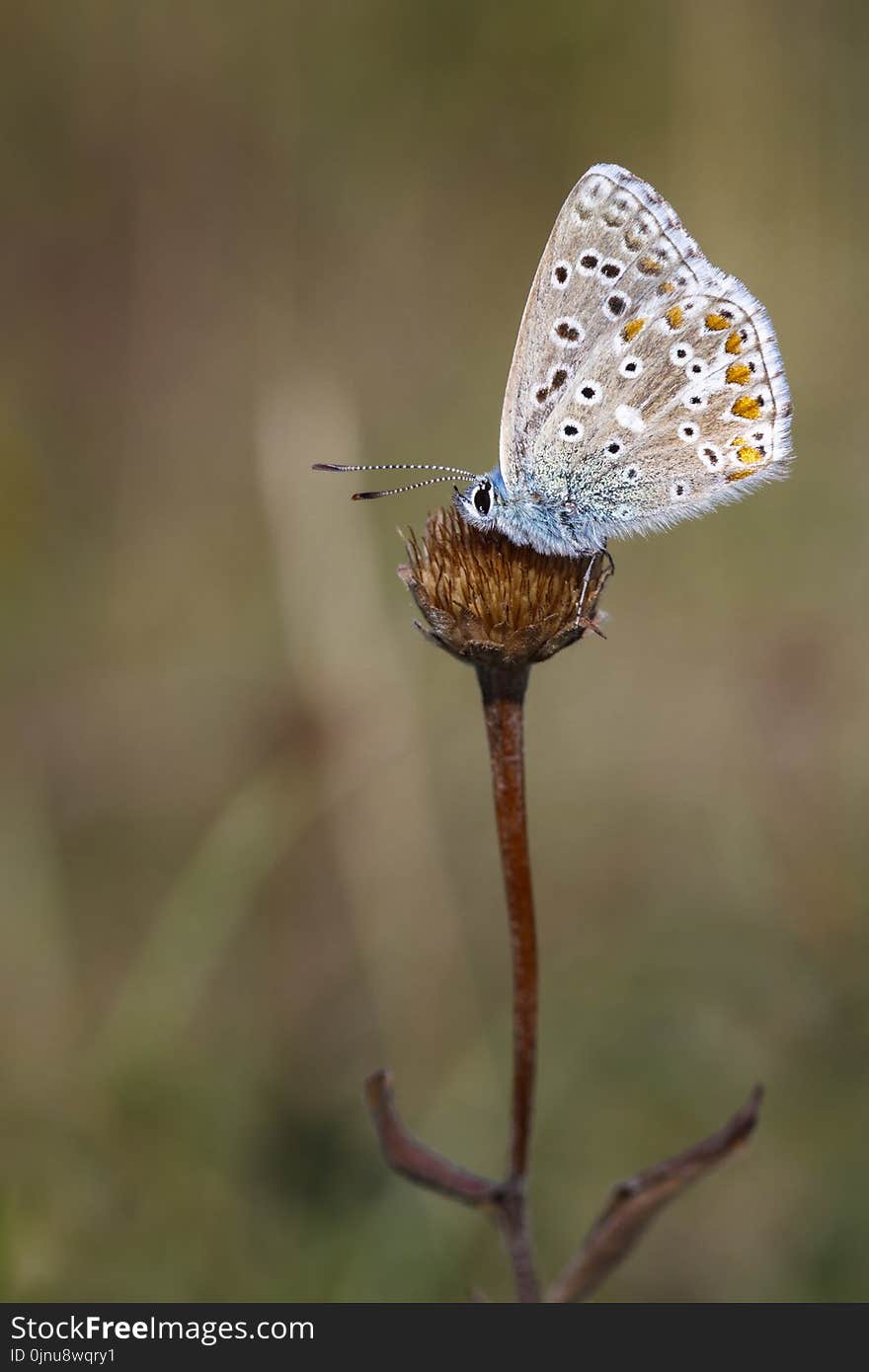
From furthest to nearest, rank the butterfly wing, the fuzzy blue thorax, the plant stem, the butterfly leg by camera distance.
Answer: the butterfly wing
the fuzzy blue thorax
the butterfly leg
the plant stem

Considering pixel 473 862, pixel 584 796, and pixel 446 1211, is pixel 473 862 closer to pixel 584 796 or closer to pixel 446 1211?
pixel 584 796

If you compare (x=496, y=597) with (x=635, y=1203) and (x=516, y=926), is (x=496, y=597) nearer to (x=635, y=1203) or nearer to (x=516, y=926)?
(x=516, y=926)

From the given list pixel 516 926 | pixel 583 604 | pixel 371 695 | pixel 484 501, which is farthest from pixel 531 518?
pixel 371 695

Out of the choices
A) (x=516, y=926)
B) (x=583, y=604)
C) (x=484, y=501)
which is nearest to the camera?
(x=516, y=926)

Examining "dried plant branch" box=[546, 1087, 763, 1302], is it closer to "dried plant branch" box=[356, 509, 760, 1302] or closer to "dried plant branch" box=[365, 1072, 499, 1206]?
"dried plant branch" box=[356, 509, 760, 1302]

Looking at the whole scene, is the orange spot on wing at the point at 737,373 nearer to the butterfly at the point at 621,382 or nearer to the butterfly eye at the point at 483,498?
the butterfly at the point at 621,382

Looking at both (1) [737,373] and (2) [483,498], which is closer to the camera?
(2) [483,498]

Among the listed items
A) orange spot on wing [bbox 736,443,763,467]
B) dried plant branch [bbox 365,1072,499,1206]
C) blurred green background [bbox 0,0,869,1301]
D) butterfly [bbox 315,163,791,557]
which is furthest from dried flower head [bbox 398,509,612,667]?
blurred green background [bbox 0,0,869,1301]
